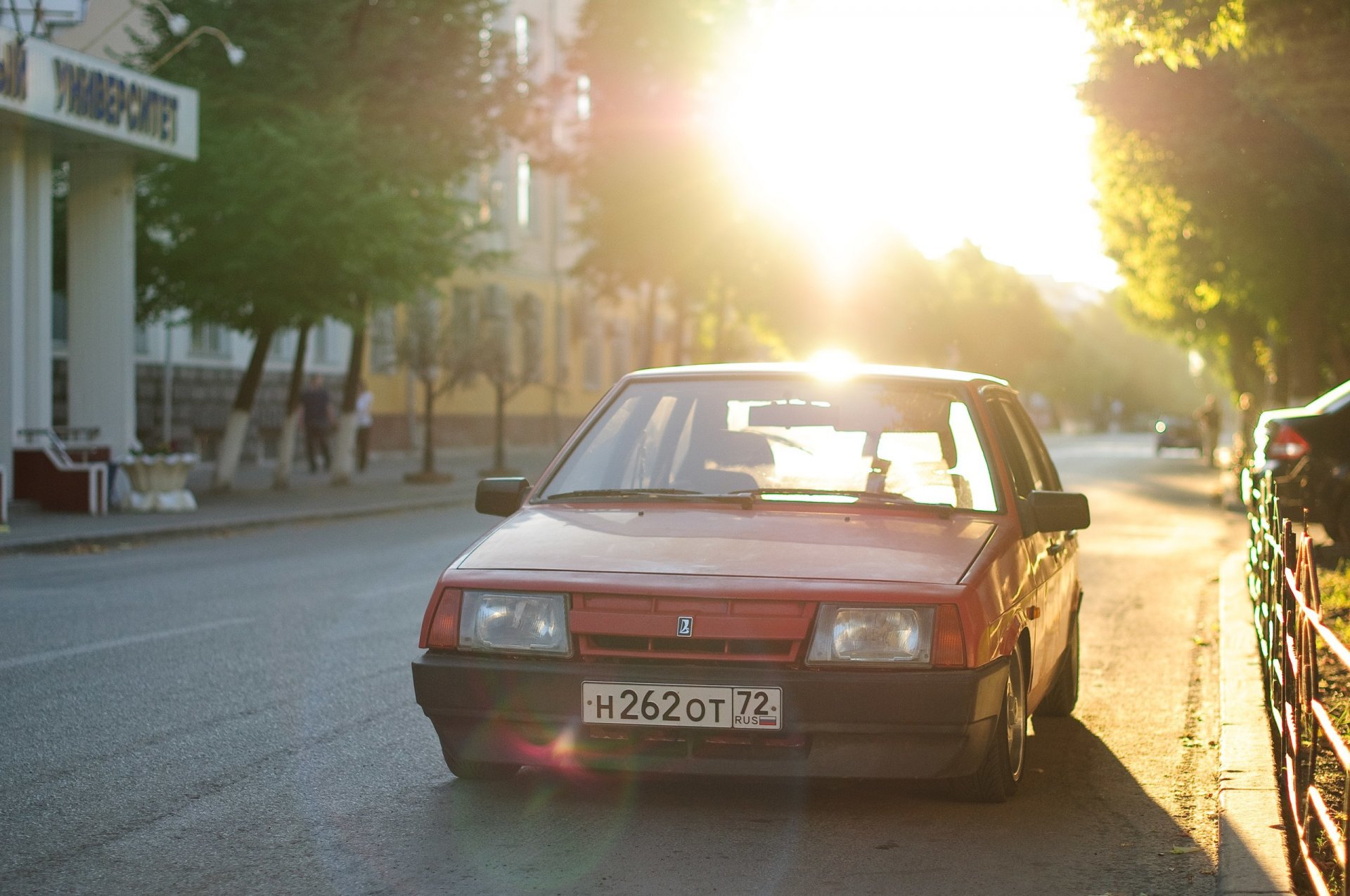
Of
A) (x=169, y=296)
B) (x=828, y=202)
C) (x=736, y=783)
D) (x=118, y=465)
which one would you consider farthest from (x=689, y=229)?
(x=736, y=783)

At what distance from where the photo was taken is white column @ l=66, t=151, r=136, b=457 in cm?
2464

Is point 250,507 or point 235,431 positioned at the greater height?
point 235,431

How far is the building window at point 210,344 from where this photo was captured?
36.3m

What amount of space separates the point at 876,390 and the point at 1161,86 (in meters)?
9.94

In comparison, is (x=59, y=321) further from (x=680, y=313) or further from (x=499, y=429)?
(x=680, y=313)

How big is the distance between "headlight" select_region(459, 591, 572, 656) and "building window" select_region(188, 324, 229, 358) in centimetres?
3161

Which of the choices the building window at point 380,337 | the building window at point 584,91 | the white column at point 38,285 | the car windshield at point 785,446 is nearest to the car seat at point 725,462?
the car windshield at point 785,446

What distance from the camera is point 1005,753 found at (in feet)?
19.1

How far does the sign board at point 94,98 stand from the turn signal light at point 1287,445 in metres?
14.6

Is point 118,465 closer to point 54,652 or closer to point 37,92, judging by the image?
point 37,92

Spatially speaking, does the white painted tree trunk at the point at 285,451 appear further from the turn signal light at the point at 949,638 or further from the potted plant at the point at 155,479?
the turn signal light at the point at 949,638

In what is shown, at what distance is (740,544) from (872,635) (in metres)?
0.59

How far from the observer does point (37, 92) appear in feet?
70.9

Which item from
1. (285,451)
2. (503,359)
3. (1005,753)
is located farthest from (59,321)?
(1005,753)
